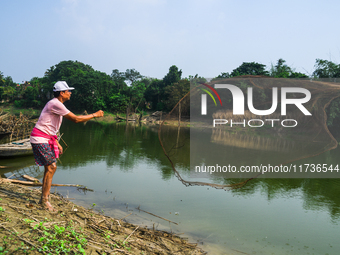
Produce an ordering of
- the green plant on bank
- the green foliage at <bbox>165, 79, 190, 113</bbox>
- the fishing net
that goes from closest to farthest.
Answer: the green plant on bank < the fishing net < the green foliage at <bbox>165, 79, 190, 113</bbox>

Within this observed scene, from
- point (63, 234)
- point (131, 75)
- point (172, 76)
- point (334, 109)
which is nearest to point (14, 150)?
point (63, 234)

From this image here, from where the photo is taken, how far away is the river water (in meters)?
4.43

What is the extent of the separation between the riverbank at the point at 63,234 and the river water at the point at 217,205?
50 cm

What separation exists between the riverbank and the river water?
503 millimetres

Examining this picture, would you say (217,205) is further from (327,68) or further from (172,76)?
(172,76)

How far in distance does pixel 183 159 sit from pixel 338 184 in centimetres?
588

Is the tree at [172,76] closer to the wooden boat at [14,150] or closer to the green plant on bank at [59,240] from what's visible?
the wooden boat at [14,150]

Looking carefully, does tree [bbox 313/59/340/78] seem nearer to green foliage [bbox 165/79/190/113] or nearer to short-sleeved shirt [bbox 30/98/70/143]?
green foliage [bbox 165/79/190/113]

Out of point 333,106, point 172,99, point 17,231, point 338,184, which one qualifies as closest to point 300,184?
point 338,184

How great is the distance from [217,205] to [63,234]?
13.7ft

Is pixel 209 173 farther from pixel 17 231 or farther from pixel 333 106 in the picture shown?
pixel 17 231

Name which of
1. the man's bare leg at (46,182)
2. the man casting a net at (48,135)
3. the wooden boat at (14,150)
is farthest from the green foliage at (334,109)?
the wooden boat at (14,150)

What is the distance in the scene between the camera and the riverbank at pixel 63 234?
2295mm

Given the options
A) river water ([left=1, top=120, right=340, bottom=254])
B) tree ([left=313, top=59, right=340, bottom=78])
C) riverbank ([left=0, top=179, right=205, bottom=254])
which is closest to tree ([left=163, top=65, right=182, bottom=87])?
tree ([left=313, top=59, right=340, bottom=78])
